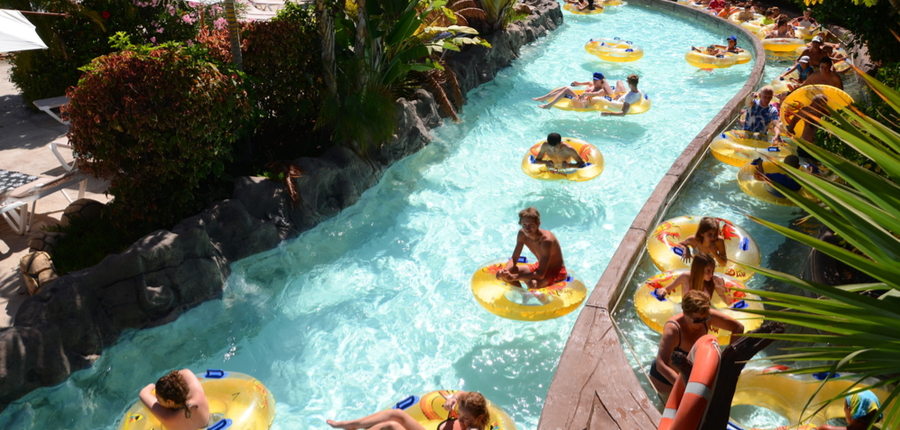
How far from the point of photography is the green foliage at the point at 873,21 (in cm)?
978

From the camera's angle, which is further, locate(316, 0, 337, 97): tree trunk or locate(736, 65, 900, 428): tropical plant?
locate(316, 0, 337, 97): tree trunk

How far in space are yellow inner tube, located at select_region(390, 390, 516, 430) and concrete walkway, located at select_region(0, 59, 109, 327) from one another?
4078mm

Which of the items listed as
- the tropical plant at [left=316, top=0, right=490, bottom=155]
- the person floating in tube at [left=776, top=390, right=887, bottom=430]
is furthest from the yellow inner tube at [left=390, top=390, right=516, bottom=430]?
the tropical plant at [left=316, top=0, right=490, bottom=155]

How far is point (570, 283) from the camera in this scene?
6.46 meters

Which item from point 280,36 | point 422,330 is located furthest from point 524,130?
point 422,330

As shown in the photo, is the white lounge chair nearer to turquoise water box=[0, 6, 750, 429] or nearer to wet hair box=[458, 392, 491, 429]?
turquoise water box=[0, 6, 750, 429]

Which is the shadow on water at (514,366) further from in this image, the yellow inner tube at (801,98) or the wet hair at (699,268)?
the yellow inner tube at (801,98)

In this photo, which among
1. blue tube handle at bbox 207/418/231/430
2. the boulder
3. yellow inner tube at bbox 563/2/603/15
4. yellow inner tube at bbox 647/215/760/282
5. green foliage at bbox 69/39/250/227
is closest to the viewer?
blue tube handle at bbox 207/418/231/430

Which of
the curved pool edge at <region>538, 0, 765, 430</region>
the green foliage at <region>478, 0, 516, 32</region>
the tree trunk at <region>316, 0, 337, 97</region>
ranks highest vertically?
the tree trunk at <region>316, 0, 337, 97</region>

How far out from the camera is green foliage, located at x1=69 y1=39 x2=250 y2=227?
632 cm

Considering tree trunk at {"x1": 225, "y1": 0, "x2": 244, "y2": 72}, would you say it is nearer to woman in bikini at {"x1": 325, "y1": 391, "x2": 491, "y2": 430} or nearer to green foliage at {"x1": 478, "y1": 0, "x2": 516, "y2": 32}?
woman in bikini at {"x1": 325, "y1": 391, "x2": 491, "y2": 430}

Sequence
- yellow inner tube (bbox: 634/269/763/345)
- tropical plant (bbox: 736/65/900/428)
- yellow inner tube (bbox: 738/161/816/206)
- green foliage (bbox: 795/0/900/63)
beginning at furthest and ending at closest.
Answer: green foliage (bbox: 795/0/900/63), yellow inner tube (bbox: 738/161/816/206), yellow inner tube (bbox: 634/269/763/345), tropical plant (bbox: 736/65/900/428)

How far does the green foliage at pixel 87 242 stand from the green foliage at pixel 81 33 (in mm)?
3584

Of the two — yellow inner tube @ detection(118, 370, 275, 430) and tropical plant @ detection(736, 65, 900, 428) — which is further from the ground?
tropical plant @ detection(736, 65, 900, 428)
